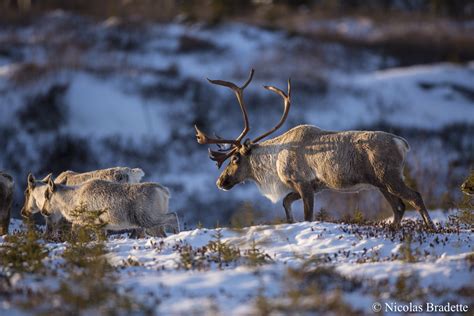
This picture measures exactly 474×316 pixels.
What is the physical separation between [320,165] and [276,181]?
2.99 feet

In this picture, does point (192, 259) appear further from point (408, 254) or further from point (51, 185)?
point (51, 185)

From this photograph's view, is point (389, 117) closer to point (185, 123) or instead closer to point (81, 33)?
point (185, 123)

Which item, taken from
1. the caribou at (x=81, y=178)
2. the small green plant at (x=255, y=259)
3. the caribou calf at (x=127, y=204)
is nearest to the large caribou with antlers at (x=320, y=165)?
the caribou at (x=81, y=178)

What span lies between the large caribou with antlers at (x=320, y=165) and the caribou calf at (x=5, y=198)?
2785 mm

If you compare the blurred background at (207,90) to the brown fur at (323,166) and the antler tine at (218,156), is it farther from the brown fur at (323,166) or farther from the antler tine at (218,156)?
the antler tine at (218,156)

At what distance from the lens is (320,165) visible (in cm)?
862

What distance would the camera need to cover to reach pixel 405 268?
20.0 feet

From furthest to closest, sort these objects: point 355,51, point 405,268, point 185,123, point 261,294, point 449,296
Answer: point 355,51
point 185,123
point 405,268
point 449,296
point 261,294

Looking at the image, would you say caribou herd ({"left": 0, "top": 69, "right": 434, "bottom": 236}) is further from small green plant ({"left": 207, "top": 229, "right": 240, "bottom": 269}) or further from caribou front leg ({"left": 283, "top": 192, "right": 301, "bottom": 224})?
small green plant ({"left": 207, "top": 229, "right": 240, "bottom": 269})

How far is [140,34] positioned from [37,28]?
517cm

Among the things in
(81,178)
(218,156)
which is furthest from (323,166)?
(81,178)

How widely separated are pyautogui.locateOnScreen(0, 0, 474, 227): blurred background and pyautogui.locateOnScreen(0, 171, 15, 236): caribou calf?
552cm

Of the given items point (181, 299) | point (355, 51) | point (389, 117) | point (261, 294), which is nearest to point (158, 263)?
point (181, 299)

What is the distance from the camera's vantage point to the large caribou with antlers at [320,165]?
819 cm
